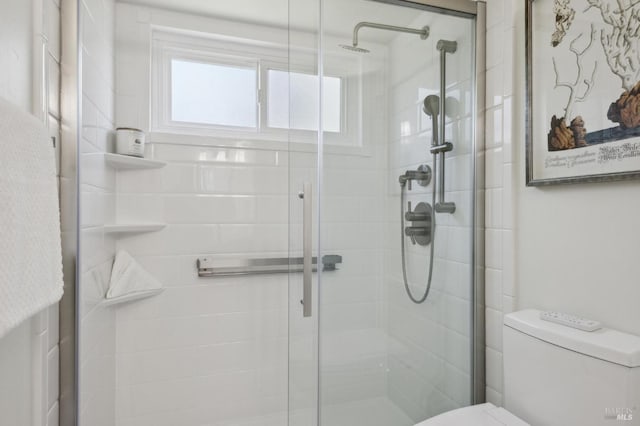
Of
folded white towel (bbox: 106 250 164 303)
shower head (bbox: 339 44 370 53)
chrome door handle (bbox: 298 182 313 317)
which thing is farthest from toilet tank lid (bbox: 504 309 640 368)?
folded white towel (bbox: 106 250 164 303)

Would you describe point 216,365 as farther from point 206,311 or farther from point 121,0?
point 121,0

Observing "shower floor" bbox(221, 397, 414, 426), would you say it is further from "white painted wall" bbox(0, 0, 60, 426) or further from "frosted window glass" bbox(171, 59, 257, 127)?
"frosted window glass" bbox(171, 59, 257, 127)

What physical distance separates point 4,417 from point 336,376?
93cm

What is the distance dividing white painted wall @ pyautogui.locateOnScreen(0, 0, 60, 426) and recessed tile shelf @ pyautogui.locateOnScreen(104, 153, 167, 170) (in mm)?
423

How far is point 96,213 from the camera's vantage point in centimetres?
118

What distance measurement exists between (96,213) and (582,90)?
1553mm

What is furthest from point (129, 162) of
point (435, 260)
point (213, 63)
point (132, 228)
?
point (435, 260)

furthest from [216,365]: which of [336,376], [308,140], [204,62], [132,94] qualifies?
[204,62]

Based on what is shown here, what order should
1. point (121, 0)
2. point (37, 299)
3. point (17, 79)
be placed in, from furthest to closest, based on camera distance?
point (121, 0), point (17, 79), point (37, 299)

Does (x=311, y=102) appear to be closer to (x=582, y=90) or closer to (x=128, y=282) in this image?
(x=582, y=90)

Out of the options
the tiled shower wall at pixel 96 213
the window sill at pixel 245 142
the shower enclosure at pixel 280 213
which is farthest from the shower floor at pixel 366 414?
the window sill at pixel 245 142

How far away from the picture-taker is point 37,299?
617 millimetres

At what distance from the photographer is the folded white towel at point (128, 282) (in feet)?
4.51

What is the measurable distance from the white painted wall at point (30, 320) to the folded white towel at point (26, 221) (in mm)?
125
